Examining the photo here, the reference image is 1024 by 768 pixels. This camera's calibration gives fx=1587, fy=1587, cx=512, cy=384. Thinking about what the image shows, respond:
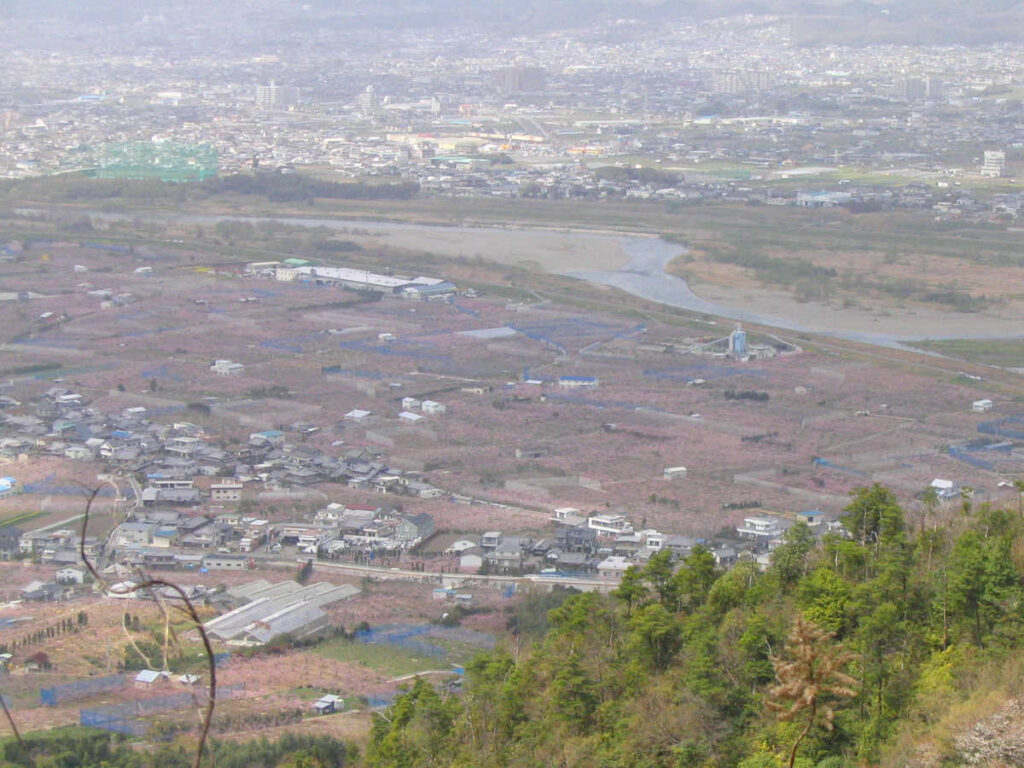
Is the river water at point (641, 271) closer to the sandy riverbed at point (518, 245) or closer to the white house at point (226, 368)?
the sandy riverbed at point (518, 245)

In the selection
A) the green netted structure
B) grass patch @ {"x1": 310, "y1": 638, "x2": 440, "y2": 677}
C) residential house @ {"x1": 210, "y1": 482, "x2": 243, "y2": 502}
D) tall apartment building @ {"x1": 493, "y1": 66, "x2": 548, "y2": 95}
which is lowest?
residential house @ {"x1": 210, "y1": 482, "x2": 243, "y2": 502}

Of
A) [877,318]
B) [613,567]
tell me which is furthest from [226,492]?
[877,318]

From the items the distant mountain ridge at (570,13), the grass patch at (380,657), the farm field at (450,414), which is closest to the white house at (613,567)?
the farm field at (450,414)

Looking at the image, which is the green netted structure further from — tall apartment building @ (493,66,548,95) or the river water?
tall apartment building @ (493,66,548,95)

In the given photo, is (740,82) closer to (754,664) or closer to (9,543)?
(9,543)

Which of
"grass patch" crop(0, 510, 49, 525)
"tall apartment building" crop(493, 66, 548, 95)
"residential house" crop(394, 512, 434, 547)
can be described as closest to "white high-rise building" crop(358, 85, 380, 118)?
"tall apartment building" crop(493, 66, 548, 95)
